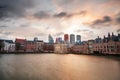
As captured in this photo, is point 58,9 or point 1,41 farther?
point 1,41

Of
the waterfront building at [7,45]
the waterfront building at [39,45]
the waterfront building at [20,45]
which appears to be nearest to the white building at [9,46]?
the waterfront building at [7,45]

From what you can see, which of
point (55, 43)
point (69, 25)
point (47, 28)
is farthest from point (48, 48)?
point (69, 25)

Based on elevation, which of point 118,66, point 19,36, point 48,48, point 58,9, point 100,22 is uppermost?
point 58,9

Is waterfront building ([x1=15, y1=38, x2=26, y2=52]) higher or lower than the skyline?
lower

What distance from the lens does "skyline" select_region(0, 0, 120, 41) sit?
584 cm

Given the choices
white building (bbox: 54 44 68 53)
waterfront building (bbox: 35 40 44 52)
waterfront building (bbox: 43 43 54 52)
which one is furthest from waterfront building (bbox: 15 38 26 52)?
white building (bbox: 54 44 68 53)

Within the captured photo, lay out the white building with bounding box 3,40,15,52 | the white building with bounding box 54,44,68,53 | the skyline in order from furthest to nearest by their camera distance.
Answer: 1. the white building with bounding box 3,40,15,52
2. the white building with bounding box 54,44,68,53
3. the skyline

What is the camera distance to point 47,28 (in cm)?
626

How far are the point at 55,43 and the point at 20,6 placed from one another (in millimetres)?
1842

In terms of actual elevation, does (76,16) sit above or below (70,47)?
above

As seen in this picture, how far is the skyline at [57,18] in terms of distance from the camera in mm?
5836

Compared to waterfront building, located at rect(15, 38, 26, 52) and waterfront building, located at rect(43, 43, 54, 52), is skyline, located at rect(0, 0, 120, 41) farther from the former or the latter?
waterfront building, located at rect(43, 43, 54, 52)

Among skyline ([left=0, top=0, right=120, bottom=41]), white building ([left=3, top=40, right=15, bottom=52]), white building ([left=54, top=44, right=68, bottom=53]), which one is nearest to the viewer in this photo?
skyline ([left=0, top=0, right=120, bottom=41])

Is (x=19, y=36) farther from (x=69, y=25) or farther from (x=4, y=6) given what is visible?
(x=69, y=25)
